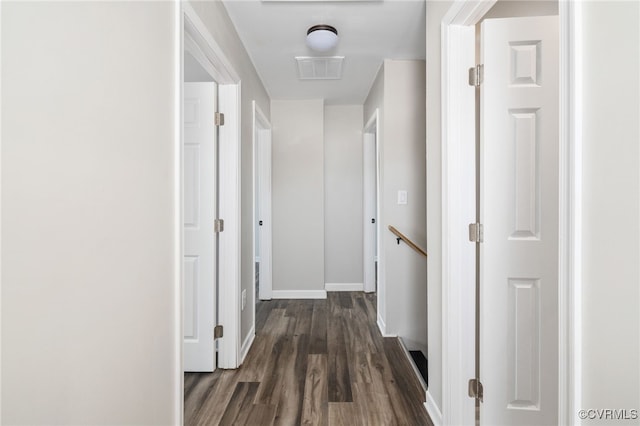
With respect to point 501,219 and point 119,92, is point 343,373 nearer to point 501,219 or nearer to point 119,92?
point 501,219

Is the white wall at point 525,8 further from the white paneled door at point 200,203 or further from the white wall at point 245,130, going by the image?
the white paneled door at point 200,203

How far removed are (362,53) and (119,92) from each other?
231 cm

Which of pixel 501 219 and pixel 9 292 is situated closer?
pixel 9 292

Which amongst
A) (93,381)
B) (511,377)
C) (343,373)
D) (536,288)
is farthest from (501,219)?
(93,381)

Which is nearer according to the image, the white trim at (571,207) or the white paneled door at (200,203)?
the white trim at (571,207)

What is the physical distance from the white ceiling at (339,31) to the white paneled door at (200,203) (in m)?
0.57

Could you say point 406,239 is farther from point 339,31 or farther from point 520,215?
point 339,31

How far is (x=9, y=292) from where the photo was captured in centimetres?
69

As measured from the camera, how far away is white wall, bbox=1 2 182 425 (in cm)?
71

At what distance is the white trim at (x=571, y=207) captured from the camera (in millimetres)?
843

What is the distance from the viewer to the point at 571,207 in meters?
0.86

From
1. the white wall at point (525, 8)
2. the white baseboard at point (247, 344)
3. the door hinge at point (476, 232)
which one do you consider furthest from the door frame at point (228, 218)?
the white wall at point (525, 8)

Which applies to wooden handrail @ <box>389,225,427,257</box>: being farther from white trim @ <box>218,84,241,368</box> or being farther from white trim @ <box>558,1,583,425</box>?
white trim @ <box>558,1,583,425</box>

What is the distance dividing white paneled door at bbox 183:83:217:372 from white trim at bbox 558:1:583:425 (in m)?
2.00
